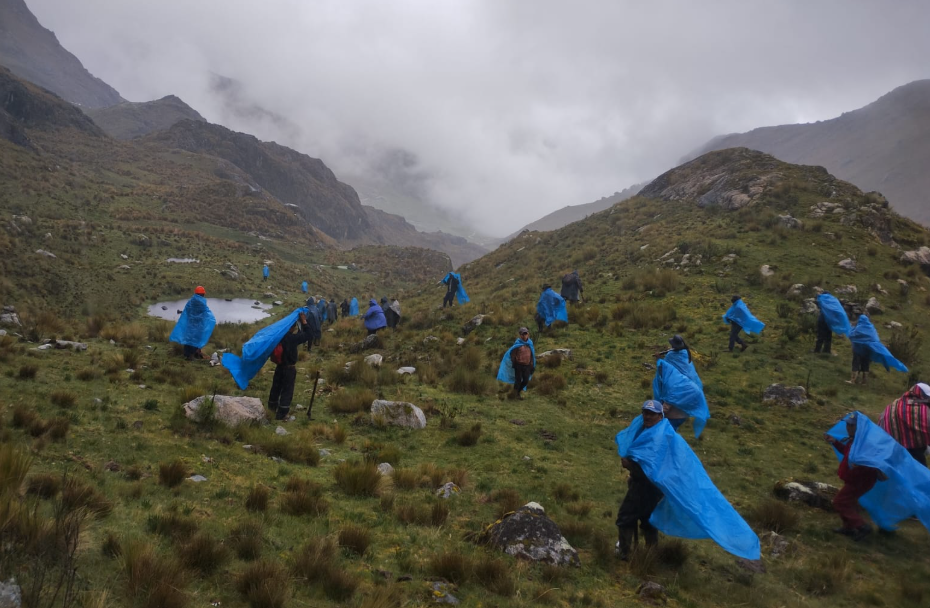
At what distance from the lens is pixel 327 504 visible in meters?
5.59

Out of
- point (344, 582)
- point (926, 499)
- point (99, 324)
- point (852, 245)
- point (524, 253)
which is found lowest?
point (344, 582)

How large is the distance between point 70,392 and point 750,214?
33.4m

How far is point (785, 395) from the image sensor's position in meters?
11.1

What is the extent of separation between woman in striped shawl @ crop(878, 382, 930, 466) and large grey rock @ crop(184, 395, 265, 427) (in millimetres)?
10333

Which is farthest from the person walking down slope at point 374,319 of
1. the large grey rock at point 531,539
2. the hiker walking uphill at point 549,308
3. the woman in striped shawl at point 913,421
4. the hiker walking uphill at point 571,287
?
the woman in striped shawl at point 913,421

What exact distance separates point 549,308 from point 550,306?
0.29ft

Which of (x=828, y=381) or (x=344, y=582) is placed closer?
(x=344, y=582)

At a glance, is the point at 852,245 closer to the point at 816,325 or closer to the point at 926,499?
the point at 816,325

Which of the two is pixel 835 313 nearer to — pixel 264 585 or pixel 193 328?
pixel 264 585

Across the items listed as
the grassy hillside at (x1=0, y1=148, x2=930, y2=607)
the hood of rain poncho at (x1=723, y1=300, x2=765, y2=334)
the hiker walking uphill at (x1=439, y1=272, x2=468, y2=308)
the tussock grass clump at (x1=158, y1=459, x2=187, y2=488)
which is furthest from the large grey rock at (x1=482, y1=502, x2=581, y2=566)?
the hiker walking uphill at (x1=439, y1=272, x2=468, y2=308)

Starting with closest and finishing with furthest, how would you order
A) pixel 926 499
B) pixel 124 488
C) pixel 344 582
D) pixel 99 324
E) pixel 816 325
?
1. pixel 344 582
2. pixel 124 488
3. pixel 926 499
4. pixel 816 325
5. pixel 99 324

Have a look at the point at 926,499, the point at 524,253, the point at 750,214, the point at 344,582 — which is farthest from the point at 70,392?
the point at 524,253

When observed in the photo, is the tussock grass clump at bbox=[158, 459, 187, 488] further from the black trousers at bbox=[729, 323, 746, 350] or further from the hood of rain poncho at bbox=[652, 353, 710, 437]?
the black trousers at bbox=[729, 323, 746, 350]

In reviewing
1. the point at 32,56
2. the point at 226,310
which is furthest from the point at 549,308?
the point at 32,56
